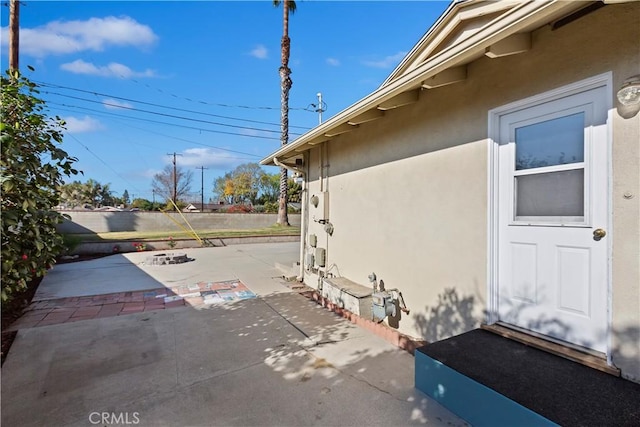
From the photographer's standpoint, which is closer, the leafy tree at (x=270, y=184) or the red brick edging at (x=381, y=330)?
the red brick edging at (x=381, y=330)

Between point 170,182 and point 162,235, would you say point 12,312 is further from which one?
point 170,182

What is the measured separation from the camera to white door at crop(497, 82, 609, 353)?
7.05ft

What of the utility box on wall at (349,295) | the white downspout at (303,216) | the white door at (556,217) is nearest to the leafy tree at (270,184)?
the white downspout at (303,216)

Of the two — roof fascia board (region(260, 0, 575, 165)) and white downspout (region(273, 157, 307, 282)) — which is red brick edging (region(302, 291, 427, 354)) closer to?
white downspout (region(273, 157, 307, 282))

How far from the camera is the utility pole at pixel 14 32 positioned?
8930mm

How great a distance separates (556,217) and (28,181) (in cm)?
409

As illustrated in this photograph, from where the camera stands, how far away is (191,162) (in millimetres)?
42062

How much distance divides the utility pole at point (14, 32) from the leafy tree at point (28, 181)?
10018 millimetres

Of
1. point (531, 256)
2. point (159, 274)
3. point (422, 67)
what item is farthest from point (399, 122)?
point (159, 274)

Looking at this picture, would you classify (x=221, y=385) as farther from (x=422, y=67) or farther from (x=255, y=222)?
(x=255, y=222)

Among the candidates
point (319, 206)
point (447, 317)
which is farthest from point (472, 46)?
point (319, 206)

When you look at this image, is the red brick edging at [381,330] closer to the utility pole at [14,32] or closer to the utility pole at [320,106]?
the utility pole at [14,32]

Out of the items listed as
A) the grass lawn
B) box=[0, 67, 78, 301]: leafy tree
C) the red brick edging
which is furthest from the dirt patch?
the grass lawn

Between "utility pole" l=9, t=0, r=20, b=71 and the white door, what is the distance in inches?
516
